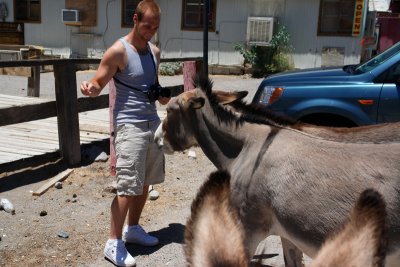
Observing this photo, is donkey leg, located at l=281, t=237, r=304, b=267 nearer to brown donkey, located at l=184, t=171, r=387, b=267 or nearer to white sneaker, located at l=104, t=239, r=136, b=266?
white sneaker, located at l=104, t=239, r=136, b=266

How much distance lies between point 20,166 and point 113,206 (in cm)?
265

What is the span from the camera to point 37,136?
789 centimetres

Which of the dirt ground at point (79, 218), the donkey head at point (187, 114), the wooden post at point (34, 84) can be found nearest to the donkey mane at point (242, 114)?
the donkey head at point (187, 114)

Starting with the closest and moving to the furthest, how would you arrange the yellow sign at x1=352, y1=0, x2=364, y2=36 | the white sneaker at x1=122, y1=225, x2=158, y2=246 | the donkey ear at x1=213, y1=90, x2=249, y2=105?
the donkey ear at x1=213, y1=90, x2=249, y2=105
the white sneaker at x1=122, y1=225, x2=158, y2=246
the yellow sign at x1=352, y1=0, x2=364, y2=36

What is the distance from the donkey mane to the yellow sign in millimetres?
15055

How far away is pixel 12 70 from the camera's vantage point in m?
12.8

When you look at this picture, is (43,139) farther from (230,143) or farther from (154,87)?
(230,143)

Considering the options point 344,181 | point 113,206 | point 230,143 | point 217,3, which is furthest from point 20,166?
point 217,3

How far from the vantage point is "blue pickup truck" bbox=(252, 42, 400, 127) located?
5.50 metres

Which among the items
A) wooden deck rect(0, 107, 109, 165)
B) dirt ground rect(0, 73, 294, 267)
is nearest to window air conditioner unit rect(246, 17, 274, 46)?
wooden deck rect(0, 107, 109, 165)

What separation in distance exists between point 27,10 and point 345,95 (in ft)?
67.6

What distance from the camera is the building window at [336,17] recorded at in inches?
703

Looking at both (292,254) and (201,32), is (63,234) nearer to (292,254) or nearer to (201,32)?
(292,254)

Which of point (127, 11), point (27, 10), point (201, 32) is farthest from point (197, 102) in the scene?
point (27, 10)
